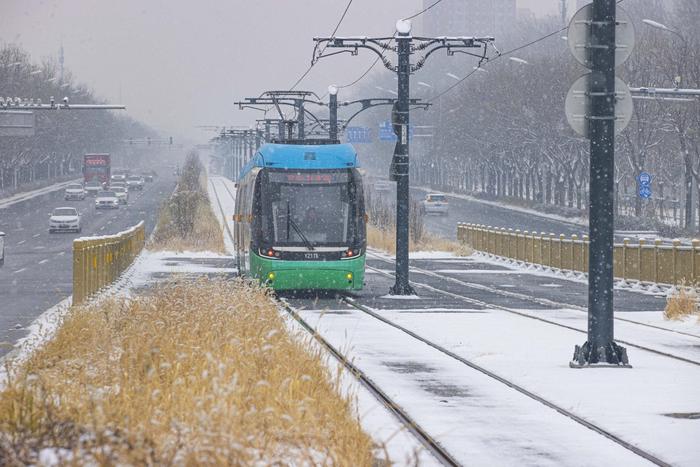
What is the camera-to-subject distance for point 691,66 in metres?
58.7

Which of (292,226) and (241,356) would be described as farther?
(292,226)

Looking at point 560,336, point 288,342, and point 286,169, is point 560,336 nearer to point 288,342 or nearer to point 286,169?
point 288,342

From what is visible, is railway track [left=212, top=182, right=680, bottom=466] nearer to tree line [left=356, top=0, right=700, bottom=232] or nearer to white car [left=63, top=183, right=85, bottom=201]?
tree line [left=356, top=0, right=700, bottom=232]

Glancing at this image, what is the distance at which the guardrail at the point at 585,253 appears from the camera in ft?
99.2

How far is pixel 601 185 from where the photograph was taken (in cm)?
1522

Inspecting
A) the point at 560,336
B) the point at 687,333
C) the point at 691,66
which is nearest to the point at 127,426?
the point at 560,336

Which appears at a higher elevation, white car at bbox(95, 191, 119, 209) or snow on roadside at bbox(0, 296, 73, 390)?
snow on roadside at bbox(0, 296, 73, 390)

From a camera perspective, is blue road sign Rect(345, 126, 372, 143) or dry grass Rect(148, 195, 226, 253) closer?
dry grass Rect(148, 195, 226, 253)


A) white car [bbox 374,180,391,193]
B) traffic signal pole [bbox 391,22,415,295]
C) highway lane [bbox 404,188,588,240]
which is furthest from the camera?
white car [bbox 374,180,391,193]

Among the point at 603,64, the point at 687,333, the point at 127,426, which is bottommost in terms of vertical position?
the point at 687,333

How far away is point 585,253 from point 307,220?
12601mm

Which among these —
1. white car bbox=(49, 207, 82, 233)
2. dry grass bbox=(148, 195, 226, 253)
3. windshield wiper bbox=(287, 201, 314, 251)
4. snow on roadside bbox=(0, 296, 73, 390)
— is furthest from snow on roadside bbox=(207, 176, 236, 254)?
snow on roadside bbox=(0, 296, 73, 390)

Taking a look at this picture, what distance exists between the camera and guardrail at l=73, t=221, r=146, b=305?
23953mm

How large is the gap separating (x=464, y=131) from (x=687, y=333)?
3434 inches
